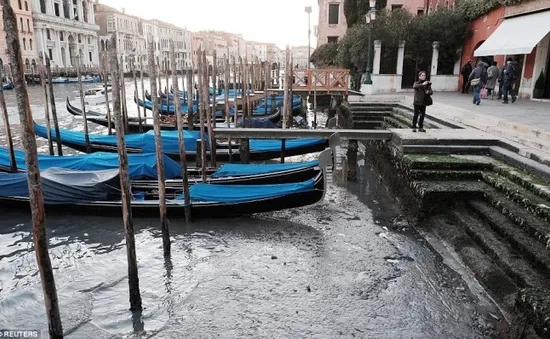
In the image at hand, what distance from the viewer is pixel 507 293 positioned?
3834mm

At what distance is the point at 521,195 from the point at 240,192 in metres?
3.48

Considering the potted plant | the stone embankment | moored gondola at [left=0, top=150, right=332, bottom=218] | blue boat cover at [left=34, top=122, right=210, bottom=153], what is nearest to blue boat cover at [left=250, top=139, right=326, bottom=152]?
blue boat cover at [left=34, top=122, right=210, bottom=153]

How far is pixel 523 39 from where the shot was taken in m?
10.2

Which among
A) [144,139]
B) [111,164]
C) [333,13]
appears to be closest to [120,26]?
[333,13]

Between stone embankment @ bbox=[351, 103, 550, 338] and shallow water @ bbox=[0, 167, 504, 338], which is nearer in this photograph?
stone embankment @ bbox=[351, 103, 550, 338]

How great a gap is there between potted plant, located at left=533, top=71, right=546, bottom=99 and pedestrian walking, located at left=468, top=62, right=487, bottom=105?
119 centimetres

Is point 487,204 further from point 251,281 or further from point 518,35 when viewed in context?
point 518,35

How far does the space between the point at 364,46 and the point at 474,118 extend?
833 cm

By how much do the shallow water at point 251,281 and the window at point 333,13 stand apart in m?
23.0

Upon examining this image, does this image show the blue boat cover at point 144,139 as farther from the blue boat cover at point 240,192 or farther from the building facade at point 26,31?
the building facade at point 26,31

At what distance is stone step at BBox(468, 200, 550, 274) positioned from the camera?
3709 mm

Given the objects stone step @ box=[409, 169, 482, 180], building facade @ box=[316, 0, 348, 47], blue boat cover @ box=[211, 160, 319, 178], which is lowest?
blue boat cover @ box=[211, 160, 319, 178]

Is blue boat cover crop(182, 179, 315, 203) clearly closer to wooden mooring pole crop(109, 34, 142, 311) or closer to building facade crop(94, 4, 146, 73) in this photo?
wooden mooring pole crop(109, 34, 142, 311)

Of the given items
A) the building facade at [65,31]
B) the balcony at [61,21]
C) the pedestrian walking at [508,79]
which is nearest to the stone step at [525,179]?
the pedestrian walking at [508,79]
